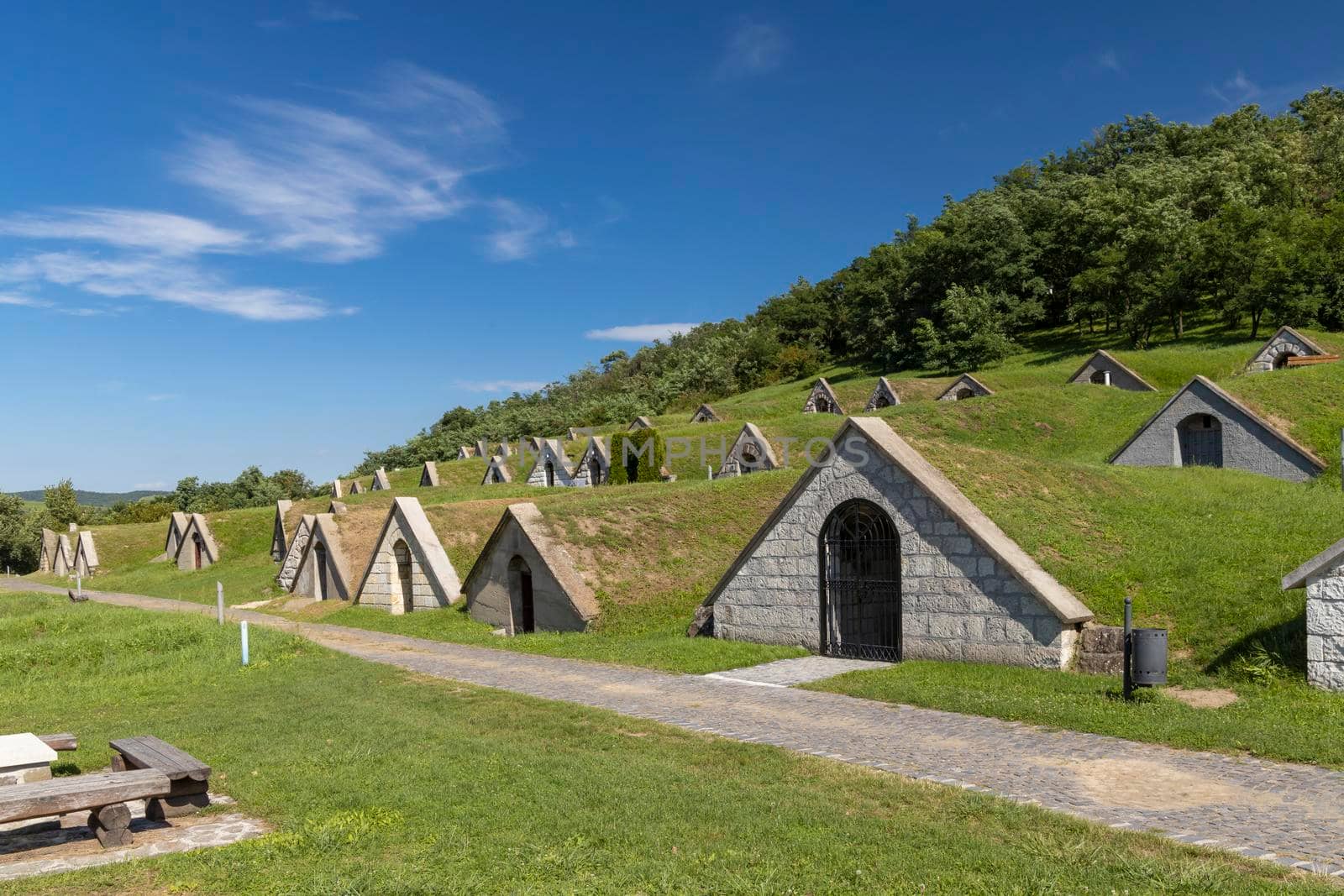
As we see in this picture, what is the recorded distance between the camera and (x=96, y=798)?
24.1ft

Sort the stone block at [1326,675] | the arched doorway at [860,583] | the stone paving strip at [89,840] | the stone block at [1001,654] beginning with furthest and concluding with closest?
the arched doorway at [860,583] < the stone block at [1001,654] < the stone block at [1326,675] < the stone paving strip at [89,840]

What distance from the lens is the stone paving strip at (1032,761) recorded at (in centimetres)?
727

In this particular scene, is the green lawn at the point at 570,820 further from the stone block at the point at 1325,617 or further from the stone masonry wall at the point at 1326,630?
the stone block at the point at 1325,617

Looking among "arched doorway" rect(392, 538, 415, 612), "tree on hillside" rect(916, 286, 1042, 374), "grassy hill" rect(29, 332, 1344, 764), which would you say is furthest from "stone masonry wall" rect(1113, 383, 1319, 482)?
"tree on hillside" rect(916, 286, 1042, 374)

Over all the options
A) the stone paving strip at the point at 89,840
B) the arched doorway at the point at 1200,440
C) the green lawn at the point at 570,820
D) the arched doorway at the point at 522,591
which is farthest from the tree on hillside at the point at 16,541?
the stone paving strip at the point at 89,840

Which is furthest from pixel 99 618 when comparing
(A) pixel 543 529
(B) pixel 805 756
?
(B) pixel 805 756

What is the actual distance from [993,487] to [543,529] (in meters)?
10.7

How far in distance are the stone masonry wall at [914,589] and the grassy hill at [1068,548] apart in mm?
510

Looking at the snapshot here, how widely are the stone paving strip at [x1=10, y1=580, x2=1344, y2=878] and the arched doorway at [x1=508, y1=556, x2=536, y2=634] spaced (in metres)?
7.46

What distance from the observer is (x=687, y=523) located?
2528cm

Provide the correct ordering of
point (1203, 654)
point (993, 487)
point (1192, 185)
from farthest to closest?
point (1192, 185) < point (993, 487) < point (1203, 654)

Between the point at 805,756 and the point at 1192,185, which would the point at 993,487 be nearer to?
the point at 805,756

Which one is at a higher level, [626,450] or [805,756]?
[626,450]

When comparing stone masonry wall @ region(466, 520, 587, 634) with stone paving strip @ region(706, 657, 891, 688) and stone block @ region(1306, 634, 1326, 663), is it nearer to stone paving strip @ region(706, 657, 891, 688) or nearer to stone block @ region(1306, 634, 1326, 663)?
stone paving strip @ region(706, 657, 891, 688)
